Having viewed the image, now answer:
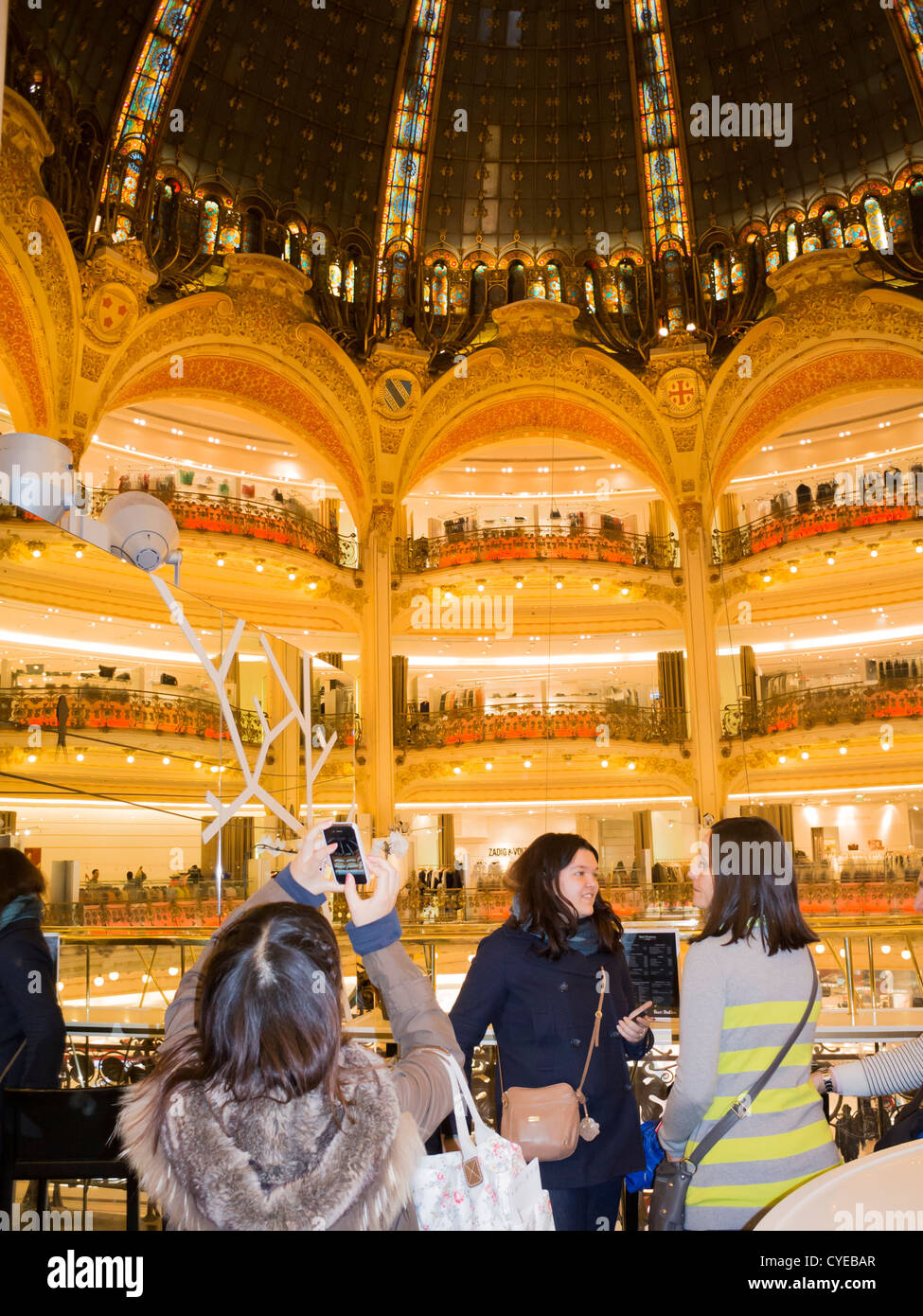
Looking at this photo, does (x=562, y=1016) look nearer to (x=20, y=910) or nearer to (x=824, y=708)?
(x=20, y=910)

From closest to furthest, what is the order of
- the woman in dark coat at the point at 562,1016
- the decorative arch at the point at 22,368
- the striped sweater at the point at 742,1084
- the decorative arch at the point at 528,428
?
the striped sweater at the point at 742,1084 → the woman in dark coat at the point at 562,1016 → the decorative arch at the point at 22,368 → the decorative arch at the point at 528,428

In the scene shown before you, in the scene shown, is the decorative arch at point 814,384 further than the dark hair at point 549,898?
Yes

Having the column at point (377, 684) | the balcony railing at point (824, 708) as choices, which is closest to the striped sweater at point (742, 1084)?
the column at point (377, 684)

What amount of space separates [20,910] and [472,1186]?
6.79 ft

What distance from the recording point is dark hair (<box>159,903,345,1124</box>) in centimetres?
163

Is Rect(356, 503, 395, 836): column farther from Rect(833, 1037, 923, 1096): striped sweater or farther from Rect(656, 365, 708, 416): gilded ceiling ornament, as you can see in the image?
Rect(833, 1037, 923, 1096): striped sweater

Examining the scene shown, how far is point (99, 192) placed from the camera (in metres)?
18.9

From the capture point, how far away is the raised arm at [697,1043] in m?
2.46

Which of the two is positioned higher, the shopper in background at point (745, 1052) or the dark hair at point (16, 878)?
the dark hair at point (16, 878)

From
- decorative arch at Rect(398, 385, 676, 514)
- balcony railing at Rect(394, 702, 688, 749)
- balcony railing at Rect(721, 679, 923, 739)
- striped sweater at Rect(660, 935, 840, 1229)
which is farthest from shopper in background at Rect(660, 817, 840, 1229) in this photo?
decorative arch at Rect(398, 385, 676, 514)

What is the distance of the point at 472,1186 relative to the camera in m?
1.81

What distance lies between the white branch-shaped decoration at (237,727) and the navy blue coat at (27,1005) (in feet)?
6.00

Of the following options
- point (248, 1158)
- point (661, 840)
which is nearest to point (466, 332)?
point (661, 840)

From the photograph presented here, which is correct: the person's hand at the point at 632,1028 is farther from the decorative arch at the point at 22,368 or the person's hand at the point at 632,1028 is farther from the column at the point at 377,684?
the column at the point at 377,684
